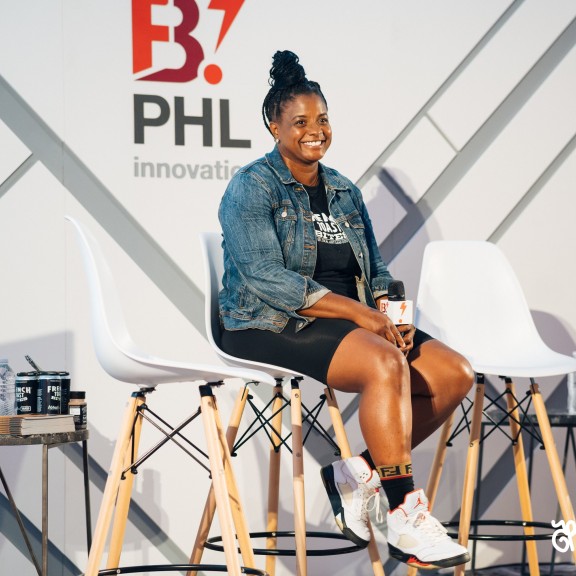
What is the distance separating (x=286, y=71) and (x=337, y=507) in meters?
1.29

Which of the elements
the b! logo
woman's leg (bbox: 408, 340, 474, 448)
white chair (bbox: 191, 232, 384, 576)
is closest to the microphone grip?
woman's leg (bbox: 408, 340, 474, 448)

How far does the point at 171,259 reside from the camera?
3.44m

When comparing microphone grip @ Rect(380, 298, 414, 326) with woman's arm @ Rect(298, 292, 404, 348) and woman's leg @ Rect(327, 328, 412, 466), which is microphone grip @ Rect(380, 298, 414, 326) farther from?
woman's leg @ Rect(327, 328, 412, 466)

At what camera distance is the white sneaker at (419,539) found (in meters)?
2.13

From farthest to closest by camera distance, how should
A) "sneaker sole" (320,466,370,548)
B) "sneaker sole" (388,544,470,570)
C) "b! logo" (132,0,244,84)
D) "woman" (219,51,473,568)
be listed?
"b! logo" (132,0,244,84), "sneaker sole" (320,466,370,548), "woman" (219,51,473,568), "sneaker sole" (388,544,470,570)

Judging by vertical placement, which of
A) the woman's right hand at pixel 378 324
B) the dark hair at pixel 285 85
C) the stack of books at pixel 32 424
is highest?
the dark hair at pixel 285 85

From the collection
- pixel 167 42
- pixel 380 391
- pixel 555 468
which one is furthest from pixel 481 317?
pixel 167 42

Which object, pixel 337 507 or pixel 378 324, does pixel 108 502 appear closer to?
pixel 337 507

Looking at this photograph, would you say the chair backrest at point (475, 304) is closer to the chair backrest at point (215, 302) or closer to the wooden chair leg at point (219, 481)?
the chair backrest at point (215, 302)

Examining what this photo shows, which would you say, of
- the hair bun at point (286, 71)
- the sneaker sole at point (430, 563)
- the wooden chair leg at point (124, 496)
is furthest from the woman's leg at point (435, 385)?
the hair bun at point (286, 71)

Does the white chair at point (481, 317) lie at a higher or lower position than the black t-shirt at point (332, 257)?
lower

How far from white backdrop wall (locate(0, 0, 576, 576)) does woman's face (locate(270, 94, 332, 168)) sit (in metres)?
0.81

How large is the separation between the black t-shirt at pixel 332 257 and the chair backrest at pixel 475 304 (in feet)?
1.60

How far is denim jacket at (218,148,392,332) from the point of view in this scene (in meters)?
2.49
